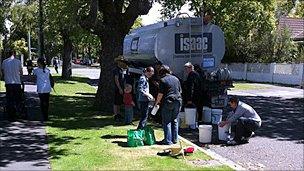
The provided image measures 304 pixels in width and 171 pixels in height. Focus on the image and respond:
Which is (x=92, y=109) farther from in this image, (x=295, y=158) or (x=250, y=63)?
(x=250, y=63)


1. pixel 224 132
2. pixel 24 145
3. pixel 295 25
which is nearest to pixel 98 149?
pixel 24 145

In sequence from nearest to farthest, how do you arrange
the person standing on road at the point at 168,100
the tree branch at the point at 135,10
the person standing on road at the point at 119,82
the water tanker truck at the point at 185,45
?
the person standing on road at the point at 168,100 → the person standing on road at the point at 119,82 → the tree branch at the point at 135,10 → the water tanker truck at the point at 185,45

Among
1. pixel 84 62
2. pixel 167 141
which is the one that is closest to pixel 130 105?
pixel 167 141

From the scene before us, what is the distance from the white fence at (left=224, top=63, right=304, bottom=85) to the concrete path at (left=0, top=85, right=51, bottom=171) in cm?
2398

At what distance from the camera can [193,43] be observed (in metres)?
17.7

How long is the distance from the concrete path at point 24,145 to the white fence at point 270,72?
24.0m

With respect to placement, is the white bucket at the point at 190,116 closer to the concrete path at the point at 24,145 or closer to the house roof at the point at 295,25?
the concrete path at the point at 24,145

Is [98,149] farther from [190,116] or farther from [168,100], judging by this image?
[190,116]

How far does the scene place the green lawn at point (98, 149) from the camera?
9.14 metres

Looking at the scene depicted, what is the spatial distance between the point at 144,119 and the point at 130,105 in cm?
151

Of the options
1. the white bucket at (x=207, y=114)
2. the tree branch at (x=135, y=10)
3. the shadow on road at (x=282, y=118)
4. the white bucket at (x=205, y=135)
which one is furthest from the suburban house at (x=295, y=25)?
the white bucket at (x=205, y=135)

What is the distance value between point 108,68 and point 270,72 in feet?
83.0

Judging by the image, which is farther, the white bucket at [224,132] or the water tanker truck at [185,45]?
the water tanker truck at [185,45]

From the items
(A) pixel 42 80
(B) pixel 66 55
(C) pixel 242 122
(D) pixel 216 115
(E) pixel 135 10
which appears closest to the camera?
(C) pixel 242 122
